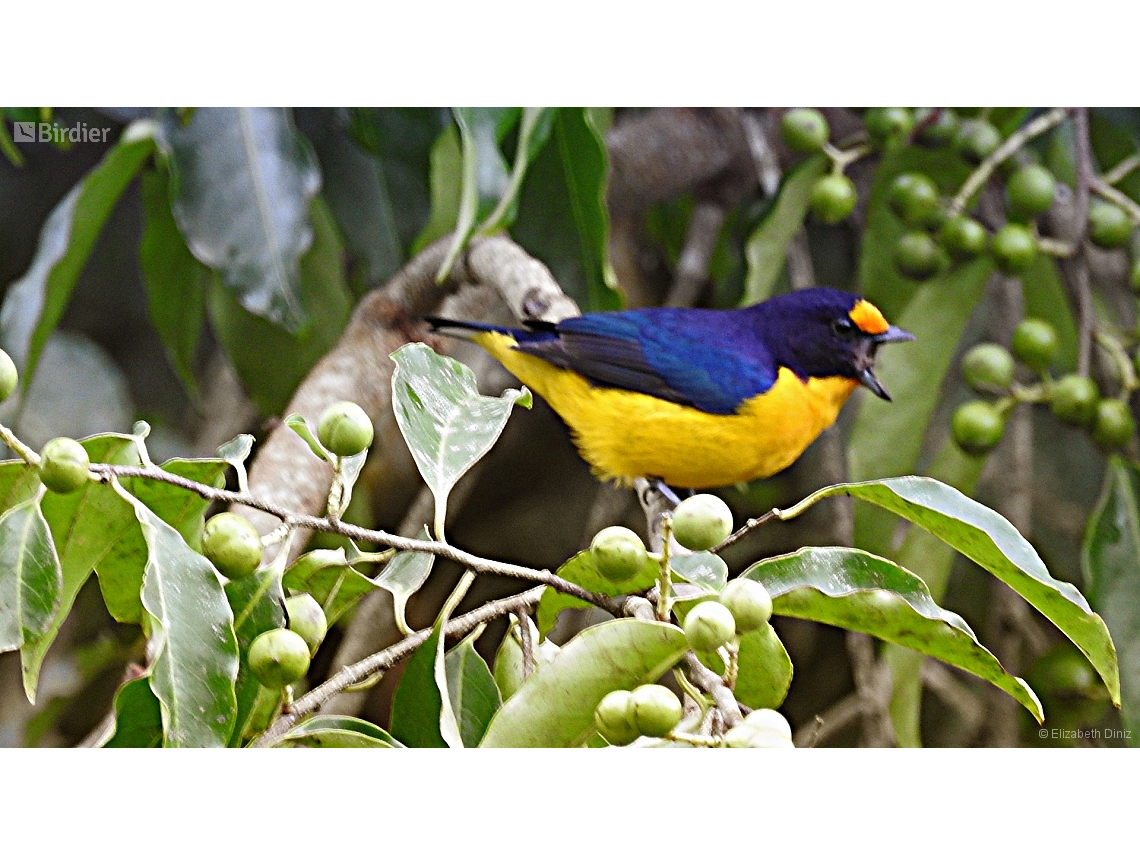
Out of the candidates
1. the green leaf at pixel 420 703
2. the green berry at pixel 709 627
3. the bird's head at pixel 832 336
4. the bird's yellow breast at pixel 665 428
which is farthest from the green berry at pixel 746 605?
the bird's head at pixel 832 336

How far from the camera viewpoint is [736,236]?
156 centimetres

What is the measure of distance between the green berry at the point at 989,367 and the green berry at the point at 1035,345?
0.08 feet

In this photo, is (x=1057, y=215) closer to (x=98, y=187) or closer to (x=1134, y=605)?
(x=1134, y=605)

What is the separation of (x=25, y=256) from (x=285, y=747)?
0.91 meters

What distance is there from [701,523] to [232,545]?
0.26 meters

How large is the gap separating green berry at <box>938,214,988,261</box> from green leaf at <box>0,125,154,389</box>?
3.12ft

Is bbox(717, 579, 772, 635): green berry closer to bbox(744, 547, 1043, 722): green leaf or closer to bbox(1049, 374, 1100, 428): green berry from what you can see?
bbox(744, 547, 1043, 722): green leaf

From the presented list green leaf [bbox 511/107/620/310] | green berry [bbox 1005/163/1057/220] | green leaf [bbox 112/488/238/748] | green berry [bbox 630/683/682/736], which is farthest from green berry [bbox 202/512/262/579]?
green berry [bbox 1005/163/1057/220]

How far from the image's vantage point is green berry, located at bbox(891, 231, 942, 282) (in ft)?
4.48

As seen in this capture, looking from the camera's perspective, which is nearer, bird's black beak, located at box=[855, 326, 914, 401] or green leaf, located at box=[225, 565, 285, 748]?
green leaf, located at box=[225, 565, 285, 748]

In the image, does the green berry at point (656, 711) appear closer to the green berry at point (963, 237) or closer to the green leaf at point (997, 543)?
the green leaf at point (997, 543)

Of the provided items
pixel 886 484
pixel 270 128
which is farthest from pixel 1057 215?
pixel 270 128

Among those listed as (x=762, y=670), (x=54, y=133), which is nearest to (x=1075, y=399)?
(x=762, y=670)

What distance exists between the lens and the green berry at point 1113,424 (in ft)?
4.18
